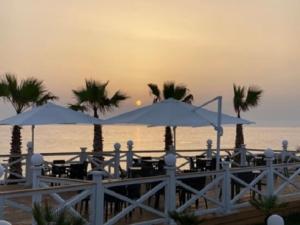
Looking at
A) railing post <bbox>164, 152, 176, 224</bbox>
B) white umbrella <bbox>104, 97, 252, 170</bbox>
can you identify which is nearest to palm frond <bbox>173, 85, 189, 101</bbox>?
white umbrella <bbox>104, 97, 252, 170</bbox>

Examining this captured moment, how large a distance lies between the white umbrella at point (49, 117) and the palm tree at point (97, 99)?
17.1 feet

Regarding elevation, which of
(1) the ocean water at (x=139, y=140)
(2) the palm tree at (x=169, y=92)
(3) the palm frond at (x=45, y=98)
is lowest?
(1) the ocean water at (x=139, y=140)

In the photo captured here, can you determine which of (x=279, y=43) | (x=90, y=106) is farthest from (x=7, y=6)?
(x=279, y=43)

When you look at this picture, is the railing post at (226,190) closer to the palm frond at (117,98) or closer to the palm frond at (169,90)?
the palm frond at (169,90)

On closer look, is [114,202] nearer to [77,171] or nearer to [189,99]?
[77,171]

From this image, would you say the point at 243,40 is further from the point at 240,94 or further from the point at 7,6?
the point at 7,6

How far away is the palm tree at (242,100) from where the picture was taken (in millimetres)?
21500

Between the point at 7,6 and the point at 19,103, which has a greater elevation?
the point at 7,6

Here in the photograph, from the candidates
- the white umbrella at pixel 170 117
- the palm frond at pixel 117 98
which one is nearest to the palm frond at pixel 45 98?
the palm frond at pixel 117 98

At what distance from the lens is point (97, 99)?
17.9 metres

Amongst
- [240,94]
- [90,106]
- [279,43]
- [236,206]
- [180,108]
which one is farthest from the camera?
[240,94]

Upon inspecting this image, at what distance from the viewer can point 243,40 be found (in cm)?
1912

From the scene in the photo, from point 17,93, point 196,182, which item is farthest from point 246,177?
point 17,93

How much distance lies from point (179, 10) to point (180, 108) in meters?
6.14
